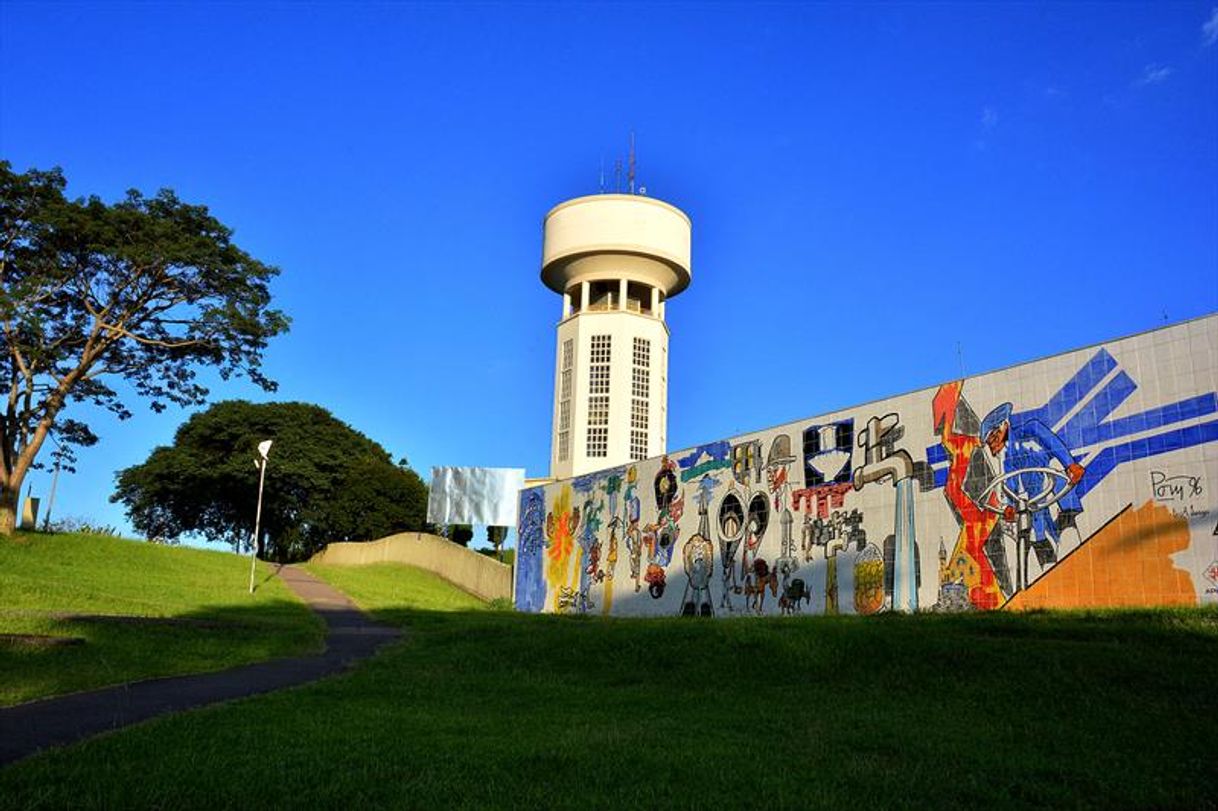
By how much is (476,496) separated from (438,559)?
495cm

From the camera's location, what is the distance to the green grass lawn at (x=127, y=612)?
467 inches

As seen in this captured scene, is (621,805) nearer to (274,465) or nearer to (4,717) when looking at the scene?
(4,717)

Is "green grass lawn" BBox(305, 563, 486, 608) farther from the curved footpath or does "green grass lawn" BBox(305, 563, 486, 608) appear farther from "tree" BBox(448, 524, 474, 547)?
the curved footpath

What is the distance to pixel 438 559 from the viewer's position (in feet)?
146

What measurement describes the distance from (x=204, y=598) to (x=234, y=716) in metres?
17.9

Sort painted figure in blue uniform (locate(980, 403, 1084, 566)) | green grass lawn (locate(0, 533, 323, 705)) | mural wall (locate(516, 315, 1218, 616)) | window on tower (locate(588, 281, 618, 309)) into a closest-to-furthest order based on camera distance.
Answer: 1. green grass lawn (locate(0, 533, 323, 705))
2. mural wall (locate(516, 315, 1218, 616))
3. painted figure in blue uniform (locate(980, 403, 1084, 566))
4. window on tower (locate(588, 281, 618, 309))

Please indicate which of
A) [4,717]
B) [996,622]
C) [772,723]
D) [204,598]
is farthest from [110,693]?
[204,598]

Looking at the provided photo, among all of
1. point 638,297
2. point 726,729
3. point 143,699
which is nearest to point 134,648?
point 143,699

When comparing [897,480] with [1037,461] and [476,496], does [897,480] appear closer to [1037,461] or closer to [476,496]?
[1037,461]

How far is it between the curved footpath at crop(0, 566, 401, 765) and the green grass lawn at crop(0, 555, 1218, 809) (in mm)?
531

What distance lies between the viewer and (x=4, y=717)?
8.44 m

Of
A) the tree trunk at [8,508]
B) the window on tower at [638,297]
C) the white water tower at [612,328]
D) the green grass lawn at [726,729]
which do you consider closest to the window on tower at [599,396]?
the white water tower at [612,328]

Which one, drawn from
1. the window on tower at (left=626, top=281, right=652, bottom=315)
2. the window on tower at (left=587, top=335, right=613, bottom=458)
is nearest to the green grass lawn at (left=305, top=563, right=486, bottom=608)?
the window on tower at (left=587, top=335, right=613, bottom=458)

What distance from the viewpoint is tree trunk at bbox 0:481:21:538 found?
2972 cm
